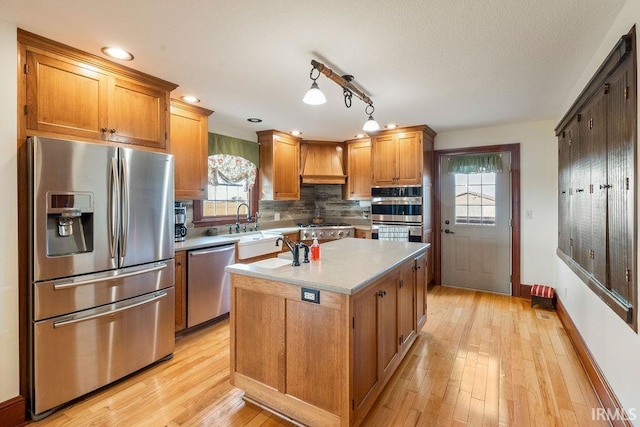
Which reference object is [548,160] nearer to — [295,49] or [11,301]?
[295,49]

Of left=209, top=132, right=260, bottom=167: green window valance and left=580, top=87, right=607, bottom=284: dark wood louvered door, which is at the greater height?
left=209, top=132, right=260, bottom=167: green window valance

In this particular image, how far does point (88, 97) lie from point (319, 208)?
408cm

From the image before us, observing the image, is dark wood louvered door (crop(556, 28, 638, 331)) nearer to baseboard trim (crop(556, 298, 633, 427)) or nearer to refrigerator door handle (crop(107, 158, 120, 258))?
baseboard trim (crop(556, 298, 633, 427))

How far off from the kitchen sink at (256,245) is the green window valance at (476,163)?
9.27ft

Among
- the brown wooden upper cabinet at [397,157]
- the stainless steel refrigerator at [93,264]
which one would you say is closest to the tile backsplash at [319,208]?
the brown wooden upper cabinet at [397,157]

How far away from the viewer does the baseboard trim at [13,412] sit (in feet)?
5.95

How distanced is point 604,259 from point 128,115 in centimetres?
354

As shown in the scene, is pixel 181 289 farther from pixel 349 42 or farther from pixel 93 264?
pixel 349 42

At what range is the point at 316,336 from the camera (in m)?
1.75


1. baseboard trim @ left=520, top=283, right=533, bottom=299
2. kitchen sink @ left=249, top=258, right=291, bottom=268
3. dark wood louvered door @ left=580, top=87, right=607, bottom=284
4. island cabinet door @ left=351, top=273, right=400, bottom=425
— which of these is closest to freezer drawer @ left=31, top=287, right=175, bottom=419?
kitchen sink @ left=249, top=258, right=291, bottom=268

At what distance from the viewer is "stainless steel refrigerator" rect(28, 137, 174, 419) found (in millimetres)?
1916

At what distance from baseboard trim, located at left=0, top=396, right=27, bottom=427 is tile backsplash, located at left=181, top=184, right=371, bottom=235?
333 cm

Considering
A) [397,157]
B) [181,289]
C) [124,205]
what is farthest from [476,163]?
[124,205]

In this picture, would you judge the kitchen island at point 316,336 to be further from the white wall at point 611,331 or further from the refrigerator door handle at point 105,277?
the white wall at point 611,331
